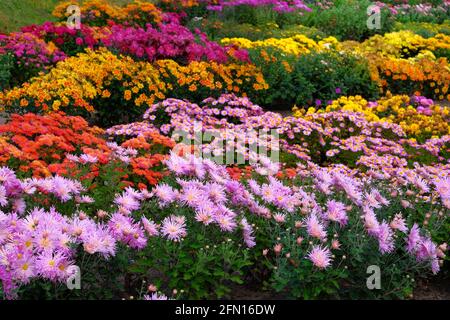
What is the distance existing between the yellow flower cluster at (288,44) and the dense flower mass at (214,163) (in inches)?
3.0

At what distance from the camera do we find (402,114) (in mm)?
8086

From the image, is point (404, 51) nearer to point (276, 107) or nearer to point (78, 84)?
point (276, 107)

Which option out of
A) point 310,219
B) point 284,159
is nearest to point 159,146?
point 284,159

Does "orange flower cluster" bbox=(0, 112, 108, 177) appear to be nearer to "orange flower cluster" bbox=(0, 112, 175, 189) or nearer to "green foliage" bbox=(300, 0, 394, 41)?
"orange flower cluster" bbox=(0, 112, 175, 189)

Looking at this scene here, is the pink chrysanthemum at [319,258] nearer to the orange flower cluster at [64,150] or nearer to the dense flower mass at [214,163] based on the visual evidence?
the dense flower mass at [214,163]

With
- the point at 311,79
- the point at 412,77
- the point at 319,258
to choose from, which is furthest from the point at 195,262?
the point at 412,77

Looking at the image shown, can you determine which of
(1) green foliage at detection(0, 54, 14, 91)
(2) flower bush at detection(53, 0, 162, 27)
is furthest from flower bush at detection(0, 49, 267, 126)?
(2) flower bush at detection(53, 0, 162, 27)

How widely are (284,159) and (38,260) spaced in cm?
390

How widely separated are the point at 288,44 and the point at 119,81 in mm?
4143

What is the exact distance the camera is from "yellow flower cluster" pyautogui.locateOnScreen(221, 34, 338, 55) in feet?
34.0

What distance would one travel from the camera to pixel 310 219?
11.1 feet

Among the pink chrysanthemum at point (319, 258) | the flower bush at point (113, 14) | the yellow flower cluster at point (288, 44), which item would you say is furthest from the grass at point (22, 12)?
the pink chrysanthemum at point (319, 258)

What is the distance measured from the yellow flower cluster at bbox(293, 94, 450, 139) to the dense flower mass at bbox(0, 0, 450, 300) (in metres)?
0.03

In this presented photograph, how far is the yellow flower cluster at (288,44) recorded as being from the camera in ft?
34.0
